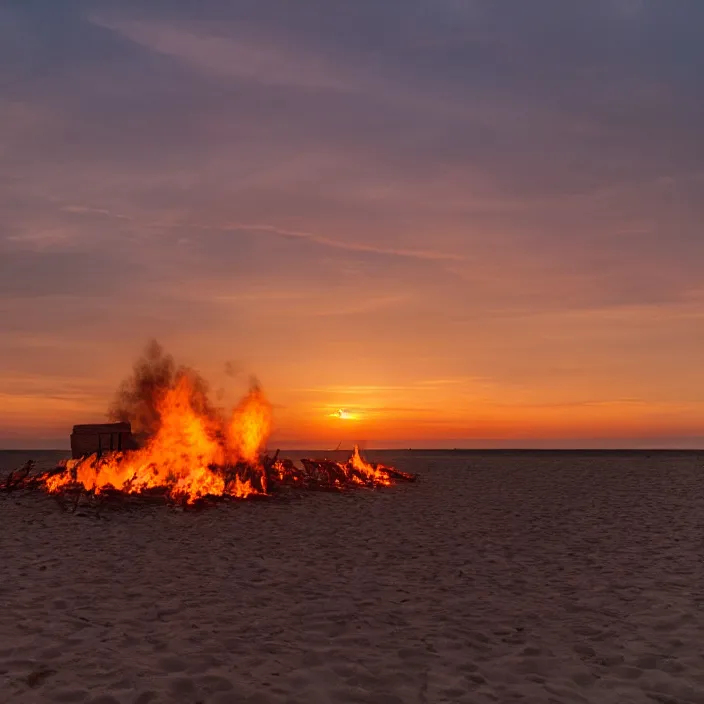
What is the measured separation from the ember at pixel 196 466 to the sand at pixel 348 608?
3.01 metres

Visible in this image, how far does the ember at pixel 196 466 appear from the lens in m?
24.4

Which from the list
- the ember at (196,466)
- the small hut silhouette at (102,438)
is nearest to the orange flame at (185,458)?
the ember at (196,466)

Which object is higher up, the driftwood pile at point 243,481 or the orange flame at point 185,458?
the orange flame at point 185,458

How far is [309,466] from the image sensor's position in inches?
1277

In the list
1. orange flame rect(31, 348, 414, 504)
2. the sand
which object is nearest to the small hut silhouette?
orange flame rect(31, 348, 414, 504)

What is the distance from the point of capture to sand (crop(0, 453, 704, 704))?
7.91 m

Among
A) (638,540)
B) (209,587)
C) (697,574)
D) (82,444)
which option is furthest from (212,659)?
(82,444)

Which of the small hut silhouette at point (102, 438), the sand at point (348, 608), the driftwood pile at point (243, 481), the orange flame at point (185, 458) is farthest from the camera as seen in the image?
the small hut silhouette at point (102, 438)

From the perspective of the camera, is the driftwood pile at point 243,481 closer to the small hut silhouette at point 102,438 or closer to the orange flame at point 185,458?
the orange flame at point 185,458

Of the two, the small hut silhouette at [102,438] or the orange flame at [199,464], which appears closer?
the orange flame at [199,464]

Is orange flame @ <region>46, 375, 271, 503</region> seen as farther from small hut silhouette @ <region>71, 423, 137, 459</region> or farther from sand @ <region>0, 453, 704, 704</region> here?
small hut silhouette @ <region>71, 423, 137, 459</region>

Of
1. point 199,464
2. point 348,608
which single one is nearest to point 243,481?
point 199,464

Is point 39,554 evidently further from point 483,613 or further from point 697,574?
point 697,574

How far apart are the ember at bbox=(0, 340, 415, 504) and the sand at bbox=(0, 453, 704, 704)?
3.01 meters
